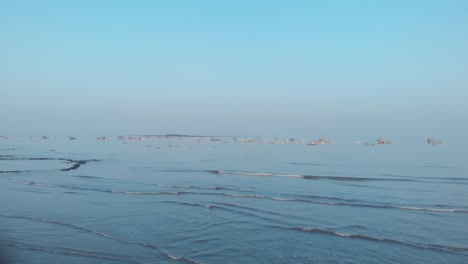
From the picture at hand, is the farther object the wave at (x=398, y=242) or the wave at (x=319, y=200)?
the wave at (x=319, y=200)

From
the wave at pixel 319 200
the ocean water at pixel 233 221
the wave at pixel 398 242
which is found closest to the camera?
the ocean water at pixel 233 221

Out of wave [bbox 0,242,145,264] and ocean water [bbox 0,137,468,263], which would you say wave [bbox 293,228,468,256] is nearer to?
ocean water [bbox 0,137,468,263]

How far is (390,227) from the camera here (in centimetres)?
1368

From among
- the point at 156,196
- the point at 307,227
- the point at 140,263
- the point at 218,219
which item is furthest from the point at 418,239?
the point at 156,196

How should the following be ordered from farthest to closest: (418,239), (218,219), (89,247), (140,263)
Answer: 1. (218,219)
2. (418,239)
3. (89,247)
4. (140,263)

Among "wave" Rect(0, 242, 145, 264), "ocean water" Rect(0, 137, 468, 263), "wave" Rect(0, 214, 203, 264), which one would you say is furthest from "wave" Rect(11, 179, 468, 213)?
"wave" Rect(0, 242, 145, 264)

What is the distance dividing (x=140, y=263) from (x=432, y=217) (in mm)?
11750

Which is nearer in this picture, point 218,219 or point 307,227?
point 307,227

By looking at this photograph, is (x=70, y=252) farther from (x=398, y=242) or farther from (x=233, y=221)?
(x=398, y=242)

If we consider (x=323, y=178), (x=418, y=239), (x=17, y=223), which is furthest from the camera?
(x=323, y=178)

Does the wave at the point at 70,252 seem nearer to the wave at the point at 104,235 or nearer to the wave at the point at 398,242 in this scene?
the wave at the point at 104,235

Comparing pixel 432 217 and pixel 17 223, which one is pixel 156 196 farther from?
pixel 432 217

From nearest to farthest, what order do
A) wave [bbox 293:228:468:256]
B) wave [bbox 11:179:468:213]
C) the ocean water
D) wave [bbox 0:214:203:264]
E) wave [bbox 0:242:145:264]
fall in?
1. wave [bbox 0:242:145:264]
2. wave [bbox 0:214:203:264]
3. the ocean water
4. wave [bbox 293:228:468:256]
5. wave [bbox 11:179:468:213]

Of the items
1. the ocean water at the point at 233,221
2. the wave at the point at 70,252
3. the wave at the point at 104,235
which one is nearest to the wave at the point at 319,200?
the ocean water at the point at 233,221
